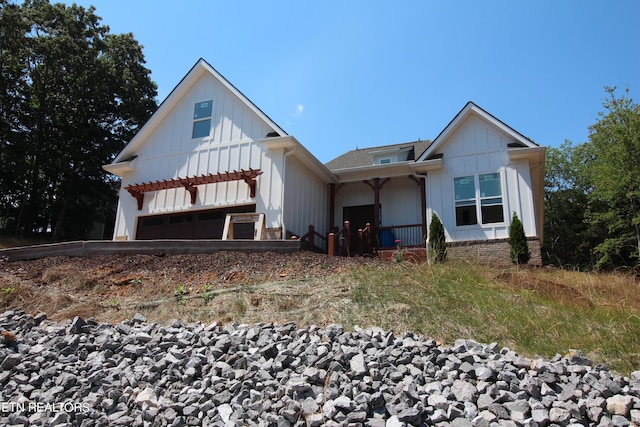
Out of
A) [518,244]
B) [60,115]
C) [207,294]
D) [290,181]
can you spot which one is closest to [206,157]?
[290,181]

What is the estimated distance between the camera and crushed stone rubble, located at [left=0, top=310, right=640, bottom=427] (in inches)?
141

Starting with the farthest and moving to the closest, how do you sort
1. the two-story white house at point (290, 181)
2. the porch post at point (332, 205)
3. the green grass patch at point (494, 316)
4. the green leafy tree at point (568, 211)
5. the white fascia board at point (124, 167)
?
the green leafy tree at point (568, 211), the porch post at point (332, 205), the white fascia board at point (124, 167), the two-story white house at point (290, 181), the green grass patch at point (494, 316)

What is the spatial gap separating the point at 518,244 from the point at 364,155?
25.7 ft

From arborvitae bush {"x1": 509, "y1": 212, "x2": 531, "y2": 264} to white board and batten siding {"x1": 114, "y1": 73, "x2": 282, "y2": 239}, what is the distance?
6.09 metres

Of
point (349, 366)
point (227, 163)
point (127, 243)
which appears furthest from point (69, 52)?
point (349, 366)

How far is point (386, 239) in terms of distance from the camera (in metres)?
14.8

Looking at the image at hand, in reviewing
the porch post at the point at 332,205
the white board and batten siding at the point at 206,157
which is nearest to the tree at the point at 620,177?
the porch post at the point at 332,205

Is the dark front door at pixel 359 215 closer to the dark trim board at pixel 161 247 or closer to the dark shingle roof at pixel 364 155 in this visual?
the dark shingle roof at pixel 364 155

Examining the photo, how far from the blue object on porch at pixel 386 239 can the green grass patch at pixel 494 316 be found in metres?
7.52

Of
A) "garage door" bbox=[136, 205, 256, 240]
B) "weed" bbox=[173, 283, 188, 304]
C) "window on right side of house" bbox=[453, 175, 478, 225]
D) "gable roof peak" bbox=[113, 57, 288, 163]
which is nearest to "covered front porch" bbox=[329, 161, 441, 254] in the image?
"window on right side of house" bbox=[453, 175, 478, 225]

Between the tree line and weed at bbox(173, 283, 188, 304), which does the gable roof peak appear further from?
the tree line

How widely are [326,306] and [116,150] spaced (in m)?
21.1

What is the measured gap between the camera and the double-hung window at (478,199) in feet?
43.2

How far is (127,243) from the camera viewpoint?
9586 mm
